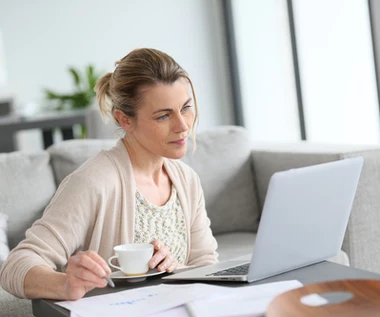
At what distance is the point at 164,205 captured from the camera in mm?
1943

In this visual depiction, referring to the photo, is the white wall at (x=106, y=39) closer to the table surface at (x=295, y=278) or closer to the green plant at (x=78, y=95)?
the green plant at (x=78, y=95)

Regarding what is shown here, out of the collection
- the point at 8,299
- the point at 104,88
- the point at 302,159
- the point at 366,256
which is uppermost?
the point at 104,88

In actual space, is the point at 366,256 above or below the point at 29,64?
below

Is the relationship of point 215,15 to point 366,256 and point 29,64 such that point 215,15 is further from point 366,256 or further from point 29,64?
point 366,256

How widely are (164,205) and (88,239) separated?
23cm

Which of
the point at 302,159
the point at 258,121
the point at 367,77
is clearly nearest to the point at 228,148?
the point at 302,159

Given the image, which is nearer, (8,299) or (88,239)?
(88,239)

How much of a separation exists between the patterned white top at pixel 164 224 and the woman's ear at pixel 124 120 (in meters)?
0.18

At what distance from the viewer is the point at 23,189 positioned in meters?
2.75

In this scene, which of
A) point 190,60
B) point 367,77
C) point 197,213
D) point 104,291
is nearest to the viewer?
point 104,291

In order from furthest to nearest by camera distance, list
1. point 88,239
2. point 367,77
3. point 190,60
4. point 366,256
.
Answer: point 190,60, point 367,77, point 366,256, point 88,239

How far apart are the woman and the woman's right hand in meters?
0.22

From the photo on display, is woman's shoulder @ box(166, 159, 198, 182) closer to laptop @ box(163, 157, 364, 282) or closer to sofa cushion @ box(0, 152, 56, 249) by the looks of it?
laptop @ box(163, 157, 364, 282)

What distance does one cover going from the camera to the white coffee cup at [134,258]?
1.48m
